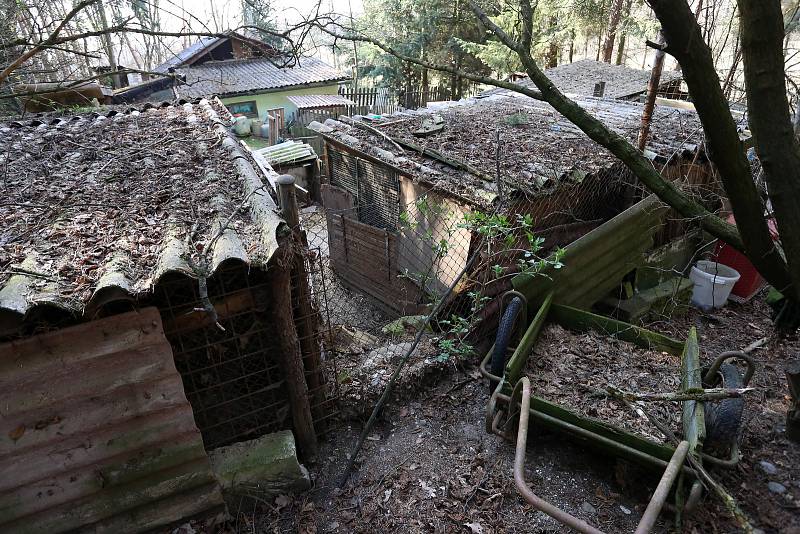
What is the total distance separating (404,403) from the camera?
14.5 feet

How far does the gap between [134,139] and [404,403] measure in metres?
4.35

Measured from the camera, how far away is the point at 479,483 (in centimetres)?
353

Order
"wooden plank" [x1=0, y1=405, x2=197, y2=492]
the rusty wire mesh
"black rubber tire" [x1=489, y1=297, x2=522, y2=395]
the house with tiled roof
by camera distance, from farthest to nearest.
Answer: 1. the house with tiled roof
2. the rusty wire mesh
3. "black rubber tire" [x1=489, y1=297, x2=522, y2=395]
4. "wooden plank" [x1=0, y1=405, x2=197, y2=492]

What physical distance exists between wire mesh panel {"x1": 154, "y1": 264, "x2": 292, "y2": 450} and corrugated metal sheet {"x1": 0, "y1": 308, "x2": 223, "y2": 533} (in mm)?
290

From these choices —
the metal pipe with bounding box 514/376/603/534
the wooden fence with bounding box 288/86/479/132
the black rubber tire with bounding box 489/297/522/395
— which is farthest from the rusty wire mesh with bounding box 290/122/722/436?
the wooden fence with bounding box 288/86/479/132

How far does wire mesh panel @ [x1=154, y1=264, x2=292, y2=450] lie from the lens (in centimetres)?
314

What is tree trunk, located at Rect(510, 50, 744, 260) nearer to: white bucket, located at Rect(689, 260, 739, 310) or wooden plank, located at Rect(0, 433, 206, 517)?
wooden plank, located at Rect(0, 433, 206, 517)

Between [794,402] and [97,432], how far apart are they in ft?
16.7

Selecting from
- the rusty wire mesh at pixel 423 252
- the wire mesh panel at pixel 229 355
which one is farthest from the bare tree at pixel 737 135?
the wire mesh panel at pixel 229 355

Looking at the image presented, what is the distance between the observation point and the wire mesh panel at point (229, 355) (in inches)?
124

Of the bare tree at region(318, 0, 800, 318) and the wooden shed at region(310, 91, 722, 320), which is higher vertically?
the bare tree at region(318, 0, 800, 318)

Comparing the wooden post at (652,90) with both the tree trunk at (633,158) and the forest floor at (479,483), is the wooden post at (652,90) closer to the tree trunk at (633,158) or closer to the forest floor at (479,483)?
the forest floor at (479,483)

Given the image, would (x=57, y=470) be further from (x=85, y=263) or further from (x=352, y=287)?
(x=352, y=287)

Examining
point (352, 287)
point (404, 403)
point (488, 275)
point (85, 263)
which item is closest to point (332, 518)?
point (404, 403)
